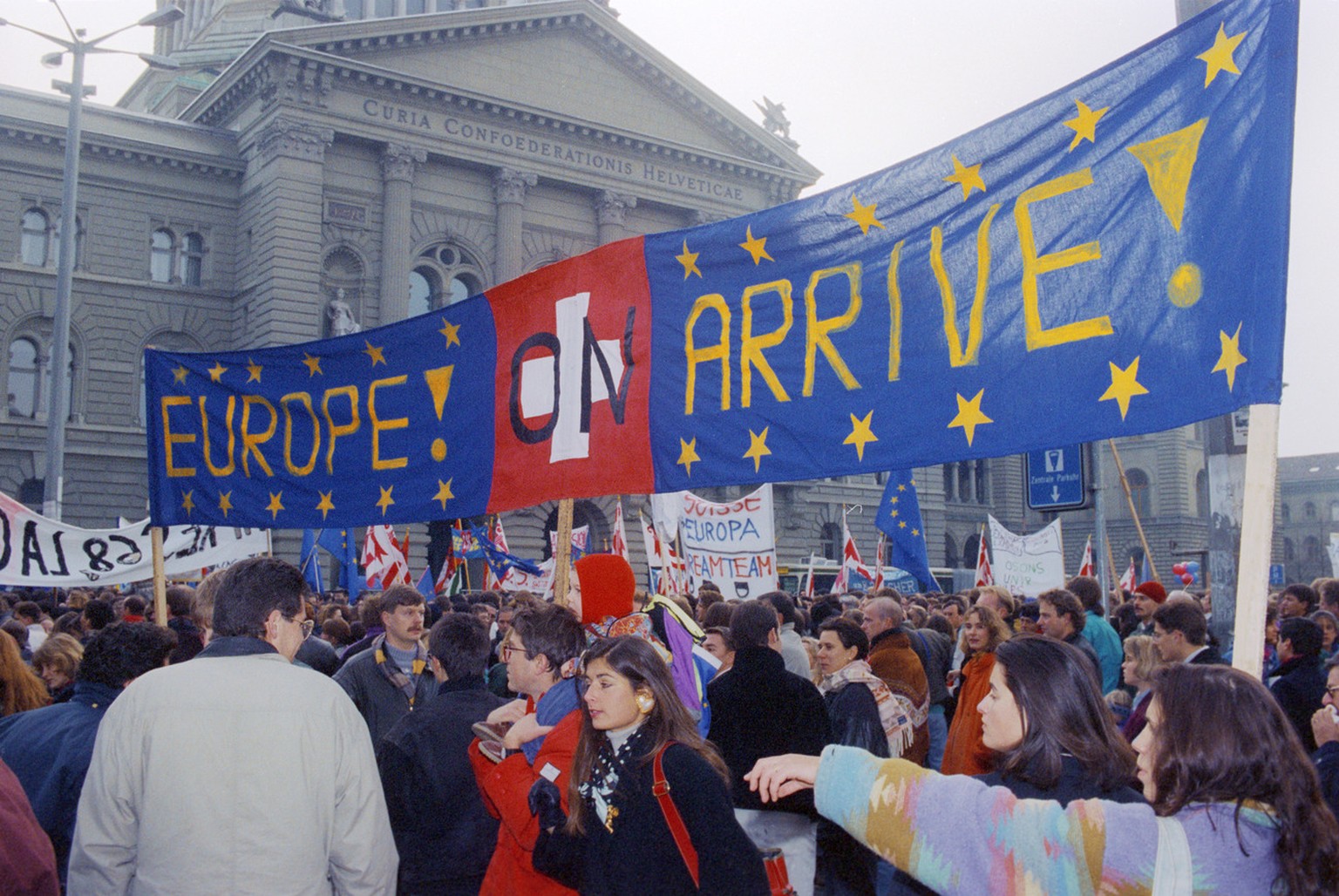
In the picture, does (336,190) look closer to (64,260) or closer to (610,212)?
(610,212)

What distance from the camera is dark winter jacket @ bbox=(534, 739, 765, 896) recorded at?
3.05 metres

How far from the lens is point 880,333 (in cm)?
454

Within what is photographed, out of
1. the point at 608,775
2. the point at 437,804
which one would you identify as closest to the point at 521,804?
the point at 608,775

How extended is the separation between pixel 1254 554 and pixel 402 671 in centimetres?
401

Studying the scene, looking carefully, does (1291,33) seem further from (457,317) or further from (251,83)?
(251,83)

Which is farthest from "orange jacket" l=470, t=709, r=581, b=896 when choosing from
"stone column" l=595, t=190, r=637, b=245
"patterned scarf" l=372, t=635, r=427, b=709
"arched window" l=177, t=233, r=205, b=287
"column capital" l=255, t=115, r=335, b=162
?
"stone column" l=595, t=190, r=637, b=245

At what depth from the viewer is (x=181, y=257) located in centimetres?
3488

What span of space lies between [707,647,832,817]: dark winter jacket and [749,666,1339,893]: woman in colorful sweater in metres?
2.90

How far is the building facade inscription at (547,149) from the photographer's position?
34.9m

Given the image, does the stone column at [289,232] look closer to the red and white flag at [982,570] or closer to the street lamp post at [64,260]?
the street lamp post at [64,260]

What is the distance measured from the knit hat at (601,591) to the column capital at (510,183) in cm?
3348

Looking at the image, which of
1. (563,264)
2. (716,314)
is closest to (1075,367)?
(716,314)

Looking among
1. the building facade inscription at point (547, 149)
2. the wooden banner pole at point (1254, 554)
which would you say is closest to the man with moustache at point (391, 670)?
the wooden banner pole at point (1254, 554)

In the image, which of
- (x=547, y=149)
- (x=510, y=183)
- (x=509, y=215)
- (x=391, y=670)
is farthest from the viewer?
(x=547, y=149)
